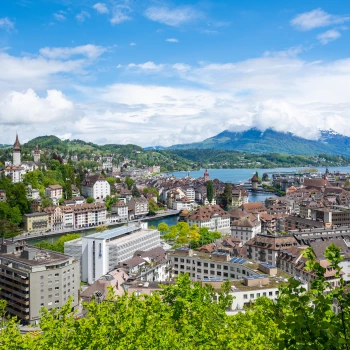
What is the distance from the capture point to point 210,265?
61.9 ft

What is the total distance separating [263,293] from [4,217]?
91.1 ft

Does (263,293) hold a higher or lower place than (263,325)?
lower

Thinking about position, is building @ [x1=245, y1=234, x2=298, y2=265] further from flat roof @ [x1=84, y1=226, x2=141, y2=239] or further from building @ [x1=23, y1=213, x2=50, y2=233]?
building @ [x1=23, y1=213, x2=50, y2=233]

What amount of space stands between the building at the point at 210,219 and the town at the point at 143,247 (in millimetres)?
94

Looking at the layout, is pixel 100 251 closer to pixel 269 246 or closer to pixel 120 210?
pixel 269 246

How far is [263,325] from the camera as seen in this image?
6.37 metres

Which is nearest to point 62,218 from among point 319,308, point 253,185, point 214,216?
point 214,216

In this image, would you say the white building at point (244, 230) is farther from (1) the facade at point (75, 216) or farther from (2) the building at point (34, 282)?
(1) the facade at point (75, 216)

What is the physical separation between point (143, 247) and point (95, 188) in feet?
99.5

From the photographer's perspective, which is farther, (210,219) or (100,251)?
(210,219)

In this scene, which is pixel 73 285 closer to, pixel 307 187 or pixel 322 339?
pixel 322 339

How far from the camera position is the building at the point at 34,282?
16125mm

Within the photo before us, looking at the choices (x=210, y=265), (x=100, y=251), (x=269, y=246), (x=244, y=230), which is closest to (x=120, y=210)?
(x=244, y=230)

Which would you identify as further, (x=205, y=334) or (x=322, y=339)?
(x=205, y=334)
